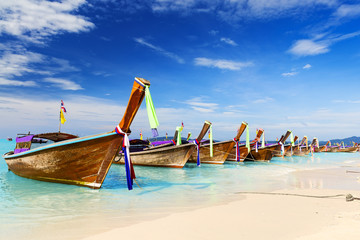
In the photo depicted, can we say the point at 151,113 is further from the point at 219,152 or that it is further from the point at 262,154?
the point at 262,154

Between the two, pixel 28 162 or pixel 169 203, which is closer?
pixel 169 203

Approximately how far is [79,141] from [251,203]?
6609 mm

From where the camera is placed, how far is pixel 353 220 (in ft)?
16.7

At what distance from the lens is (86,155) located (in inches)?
356

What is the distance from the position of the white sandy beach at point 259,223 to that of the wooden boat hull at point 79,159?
4059 mm

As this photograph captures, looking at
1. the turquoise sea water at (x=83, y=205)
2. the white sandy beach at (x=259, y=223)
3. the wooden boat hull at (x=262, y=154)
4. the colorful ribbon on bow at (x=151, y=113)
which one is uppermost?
the colorful ribbon on bow at (x=151, y=113)

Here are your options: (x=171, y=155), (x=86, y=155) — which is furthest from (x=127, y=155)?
(x=171, y=155)

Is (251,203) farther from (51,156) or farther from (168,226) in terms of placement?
(51,156)

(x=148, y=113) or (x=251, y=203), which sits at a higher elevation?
(x=148, y=113)

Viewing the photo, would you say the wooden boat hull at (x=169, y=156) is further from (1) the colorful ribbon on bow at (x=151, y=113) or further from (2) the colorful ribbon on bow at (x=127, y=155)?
(1) the colorful ribbon on bow at (x=151, y=113)

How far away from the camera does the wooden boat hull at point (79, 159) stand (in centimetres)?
886

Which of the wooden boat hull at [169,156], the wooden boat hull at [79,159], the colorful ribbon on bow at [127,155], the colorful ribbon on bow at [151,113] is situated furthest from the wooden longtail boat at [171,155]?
the colorful ribbon on bow at [151,113]

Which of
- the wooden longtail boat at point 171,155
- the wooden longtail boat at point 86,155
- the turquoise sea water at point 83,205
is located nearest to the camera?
the turquoise sea water at point 83,205

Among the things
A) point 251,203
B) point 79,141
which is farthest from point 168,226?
point 79,141
